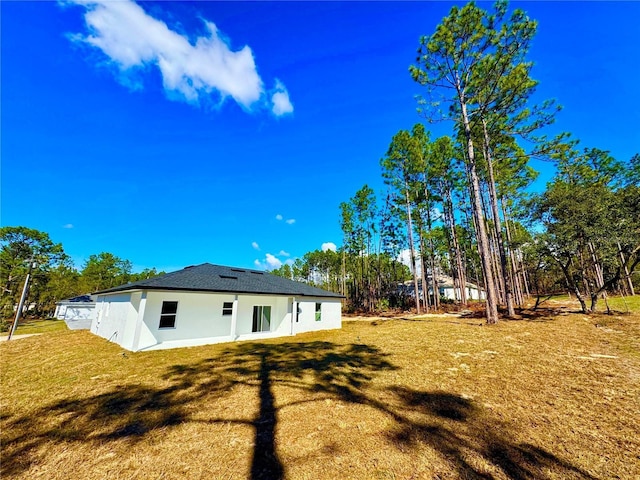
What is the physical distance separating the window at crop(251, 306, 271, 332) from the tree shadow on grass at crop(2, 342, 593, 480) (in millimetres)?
6683

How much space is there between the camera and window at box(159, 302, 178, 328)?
35.9ft

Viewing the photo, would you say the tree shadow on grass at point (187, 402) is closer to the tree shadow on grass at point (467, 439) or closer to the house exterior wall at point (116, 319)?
the tree shadow on grass at point (467, 439)

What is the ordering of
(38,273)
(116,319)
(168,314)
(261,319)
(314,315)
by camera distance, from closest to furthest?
1. (168,314)
2. (116,319)
3. (261,319)
4. (314,315)
5. (38,273)

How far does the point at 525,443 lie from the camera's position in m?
3.36

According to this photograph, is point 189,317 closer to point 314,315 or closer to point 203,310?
point 203,310

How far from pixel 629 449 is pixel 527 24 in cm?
1542

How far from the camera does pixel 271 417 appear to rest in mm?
4379

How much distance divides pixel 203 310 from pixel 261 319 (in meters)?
3.47

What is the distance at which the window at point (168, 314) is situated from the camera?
A: 1094 centimetres

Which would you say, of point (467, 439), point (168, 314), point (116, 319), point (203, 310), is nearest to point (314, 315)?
point (203, 310)

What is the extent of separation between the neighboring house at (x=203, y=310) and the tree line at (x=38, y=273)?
1577 cm

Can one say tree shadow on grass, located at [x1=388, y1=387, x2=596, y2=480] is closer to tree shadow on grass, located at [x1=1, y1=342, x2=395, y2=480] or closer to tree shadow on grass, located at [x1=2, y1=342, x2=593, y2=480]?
tree shadow on grass, located at [x1=2, y1=342, x2=593, y2=480]

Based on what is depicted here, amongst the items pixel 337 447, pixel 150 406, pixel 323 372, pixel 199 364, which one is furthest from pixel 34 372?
pixel 337 447

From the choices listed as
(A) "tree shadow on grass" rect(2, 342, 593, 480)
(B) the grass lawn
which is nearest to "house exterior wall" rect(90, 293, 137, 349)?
(B) the grass lawn
